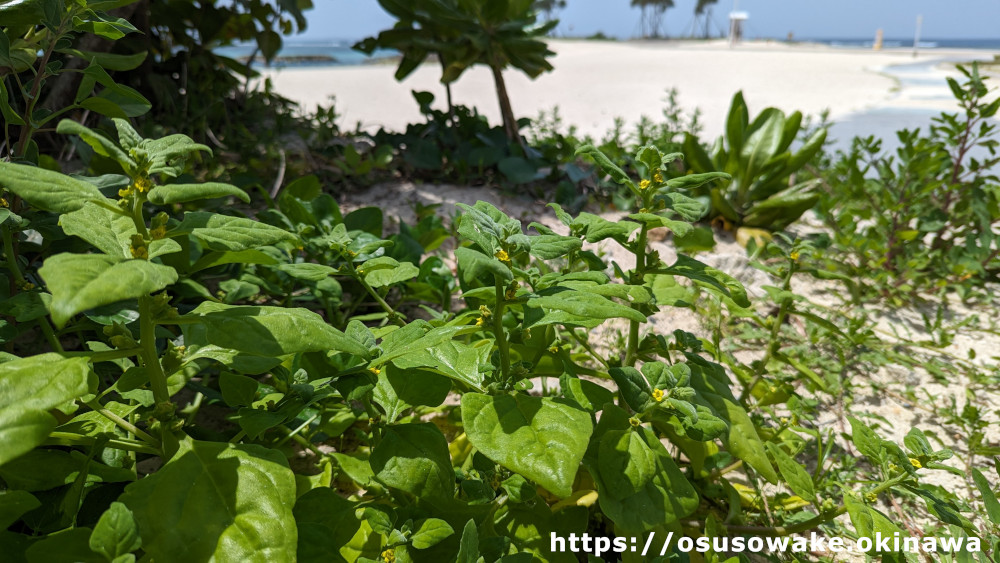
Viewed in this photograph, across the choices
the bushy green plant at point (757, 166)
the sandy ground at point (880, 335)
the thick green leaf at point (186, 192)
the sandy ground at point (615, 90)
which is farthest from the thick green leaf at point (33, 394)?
the sandy ground at point (615, 90)

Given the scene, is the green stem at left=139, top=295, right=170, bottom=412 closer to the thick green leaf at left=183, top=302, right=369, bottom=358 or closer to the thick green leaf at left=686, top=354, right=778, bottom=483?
the thick green leaf at left=183, top=302, right=369, bottom=358

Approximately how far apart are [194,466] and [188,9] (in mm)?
2894

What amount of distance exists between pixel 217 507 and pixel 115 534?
12cm

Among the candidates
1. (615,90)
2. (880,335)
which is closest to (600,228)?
(880,335)

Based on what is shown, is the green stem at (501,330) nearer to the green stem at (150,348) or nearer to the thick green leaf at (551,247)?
the thick green leaf at (551,247)

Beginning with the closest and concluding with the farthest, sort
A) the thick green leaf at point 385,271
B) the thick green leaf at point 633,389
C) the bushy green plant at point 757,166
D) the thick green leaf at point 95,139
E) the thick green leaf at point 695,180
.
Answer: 1. the thick green leaf at point 95,139
2. the thick green leaf at point 633,389
3. the thick green leaf at point 695,180
4. the thick green leaf at point 385,271
5. the bushy green plant at point 757,166

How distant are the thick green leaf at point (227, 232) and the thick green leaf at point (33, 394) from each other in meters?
0.22

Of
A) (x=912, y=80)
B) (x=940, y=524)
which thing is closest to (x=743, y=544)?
(x=940, y=524)

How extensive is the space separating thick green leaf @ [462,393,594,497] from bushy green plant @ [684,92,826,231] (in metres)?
2.30

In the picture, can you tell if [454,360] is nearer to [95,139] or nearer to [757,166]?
[95,139]

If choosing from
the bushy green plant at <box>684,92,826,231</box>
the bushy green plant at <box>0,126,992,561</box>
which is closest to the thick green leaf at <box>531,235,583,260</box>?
the bushy green plant at <box>0,126,992,561</box>

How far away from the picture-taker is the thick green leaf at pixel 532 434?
842 mm

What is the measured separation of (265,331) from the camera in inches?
31.9

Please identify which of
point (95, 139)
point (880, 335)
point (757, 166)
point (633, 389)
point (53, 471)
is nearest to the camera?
point (95, 139)
